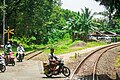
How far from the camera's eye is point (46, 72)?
16.9 m

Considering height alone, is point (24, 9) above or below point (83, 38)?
above

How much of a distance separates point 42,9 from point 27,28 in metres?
3.99

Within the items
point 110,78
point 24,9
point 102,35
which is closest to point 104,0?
point 110,78

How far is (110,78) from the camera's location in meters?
16.8

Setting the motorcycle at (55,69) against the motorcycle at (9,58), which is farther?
the motorcycle at (9,58)

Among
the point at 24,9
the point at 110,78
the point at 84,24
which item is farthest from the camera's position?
the point at 84,24

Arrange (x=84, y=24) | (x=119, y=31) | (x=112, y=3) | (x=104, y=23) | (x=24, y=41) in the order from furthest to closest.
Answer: (x=104, y=23) < (x=119, y=31) < (x=84, y=24) < (x=24, y=41) < (x=112, y=3)

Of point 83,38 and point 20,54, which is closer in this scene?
point 20,54

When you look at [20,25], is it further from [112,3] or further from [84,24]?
[112,3]

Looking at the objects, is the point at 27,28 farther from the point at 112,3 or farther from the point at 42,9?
the point at 112,3

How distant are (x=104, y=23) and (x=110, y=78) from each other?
94.7 meters

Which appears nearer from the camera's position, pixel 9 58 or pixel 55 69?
pixel 55 69

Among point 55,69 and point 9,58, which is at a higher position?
point 55,69

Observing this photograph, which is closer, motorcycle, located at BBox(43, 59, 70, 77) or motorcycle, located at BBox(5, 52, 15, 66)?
motorcycle, located at BBox(43, 59, 70, 77)
